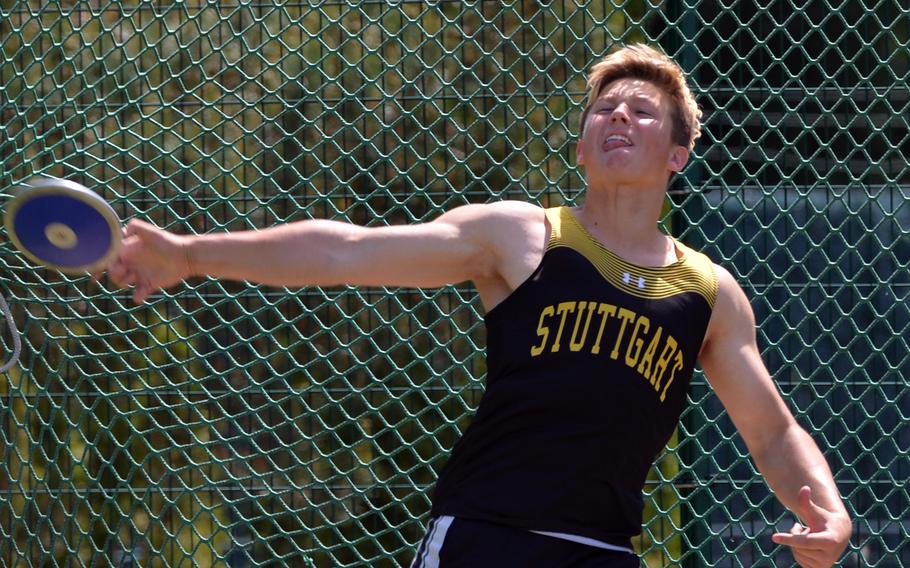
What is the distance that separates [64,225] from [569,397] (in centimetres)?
104

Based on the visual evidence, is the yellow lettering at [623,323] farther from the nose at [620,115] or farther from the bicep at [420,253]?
the nose at [620,115]

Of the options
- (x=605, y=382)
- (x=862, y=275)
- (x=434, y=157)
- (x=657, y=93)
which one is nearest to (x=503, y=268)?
(x=605, y=382)

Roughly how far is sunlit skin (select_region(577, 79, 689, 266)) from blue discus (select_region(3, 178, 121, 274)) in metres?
1.00

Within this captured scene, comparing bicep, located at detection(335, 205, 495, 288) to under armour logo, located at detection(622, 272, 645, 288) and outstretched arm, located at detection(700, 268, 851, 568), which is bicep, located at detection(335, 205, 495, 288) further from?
outstretched arm, located at detection(700, 268, 851, 568)

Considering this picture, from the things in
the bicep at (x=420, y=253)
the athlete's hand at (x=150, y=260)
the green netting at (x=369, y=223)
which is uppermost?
the athlete's hand at (x=150, y=260)

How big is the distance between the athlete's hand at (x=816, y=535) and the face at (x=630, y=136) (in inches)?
29.7

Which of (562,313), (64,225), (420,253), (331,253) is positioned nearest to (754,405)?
(562,313)

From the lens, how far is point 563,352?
2.53 m

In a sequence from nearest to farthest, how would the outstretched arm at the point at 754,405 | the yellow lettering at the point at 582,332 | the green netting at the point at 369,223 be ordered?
the yellow lettering at the point at 582,332, the outstretched arm at the point at 754,405, the green netting at the point at 369,223

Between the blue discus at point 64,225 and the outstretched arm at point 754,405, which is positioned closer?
the blue discus at point 64,225

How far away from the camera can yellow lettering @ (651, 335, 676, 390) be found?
2.62 metres

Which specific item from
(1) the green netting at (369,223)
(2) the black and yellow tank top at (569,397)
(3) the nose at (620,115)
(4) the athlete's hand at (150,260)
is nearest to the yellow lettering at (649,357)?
(2) the black and yellow tank top at (569,397)

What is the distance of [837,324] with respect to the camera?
14.6 ft

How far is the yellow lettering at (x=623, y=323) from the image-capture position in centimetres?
256
